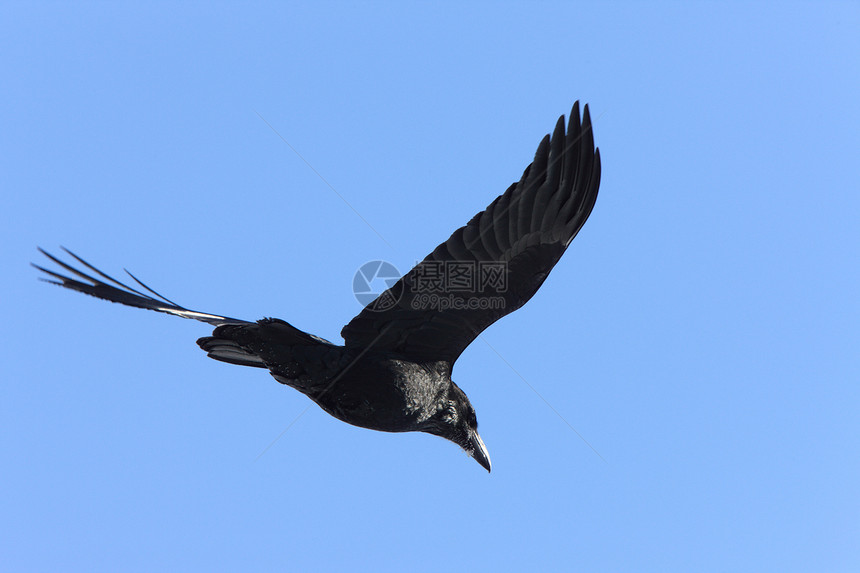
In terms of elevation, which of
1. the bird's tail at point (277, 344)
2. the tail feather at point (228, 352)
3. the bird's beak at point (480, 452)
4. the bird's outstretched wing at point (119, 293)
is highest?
the bird's outstretched wing at point (119, 293)

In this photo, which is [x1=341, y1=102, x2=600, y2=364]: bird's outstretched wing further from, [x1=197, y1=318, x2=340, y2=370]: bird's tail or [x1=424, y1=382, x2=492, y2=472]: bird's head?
[x1=424, y1=382, x2=492, y2=472]: bird's head

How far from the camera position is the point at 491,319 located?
6473 mm

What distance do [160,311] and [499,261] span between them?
3077mm

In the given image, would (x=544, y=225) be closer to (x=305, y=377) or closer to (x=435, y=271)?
(x=435, y=271)

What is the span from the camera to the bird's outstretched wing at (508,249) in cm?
607

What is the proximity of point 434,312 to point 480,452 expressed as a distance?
1879 millimetres

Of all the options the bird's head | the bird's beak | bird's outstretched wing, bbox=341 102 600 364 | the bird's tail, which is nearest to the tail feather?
the bird's tail

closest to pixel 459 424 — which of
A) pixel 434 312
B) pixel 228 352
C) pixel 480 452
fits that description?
pixel 480 452

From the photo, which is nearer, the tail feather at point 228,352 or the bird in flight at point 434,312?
the bird in flight at point 434,312

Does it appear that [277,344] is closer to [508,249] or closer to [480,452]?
[508,249]

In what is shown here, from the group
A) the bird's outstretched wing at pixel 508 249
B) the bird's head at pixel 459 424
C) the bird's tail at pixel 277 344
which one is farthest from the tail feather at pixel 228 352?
the bird's head at pixel 459 424

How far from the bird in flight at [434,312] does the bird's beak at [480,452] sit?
0.80 meters

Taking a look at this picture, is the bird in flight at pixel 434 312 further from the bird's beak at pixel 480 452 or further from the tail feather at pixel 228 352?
the bird's beak at pixel 480 452

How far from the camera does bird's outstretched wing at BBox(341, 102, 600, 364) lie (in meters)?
6.07
